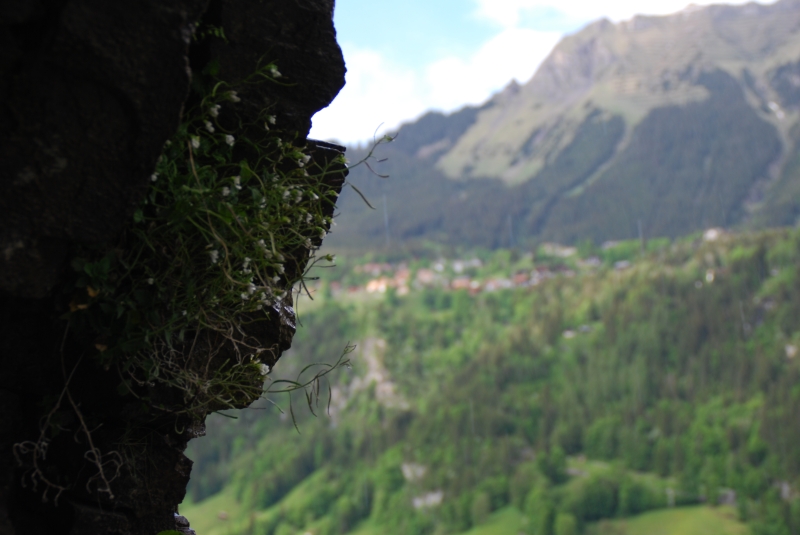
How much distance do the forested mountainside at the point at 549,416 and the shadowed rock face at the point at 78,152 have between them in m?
104

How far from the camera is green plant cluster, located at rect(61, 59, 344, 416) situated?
2.54 metres

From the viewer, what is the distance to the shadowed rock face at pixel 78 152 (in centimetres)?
213

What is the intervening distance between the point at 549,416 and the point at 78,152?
133727mm

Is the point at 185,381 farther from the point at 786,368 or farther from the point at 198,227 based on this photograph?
the point at 786,368

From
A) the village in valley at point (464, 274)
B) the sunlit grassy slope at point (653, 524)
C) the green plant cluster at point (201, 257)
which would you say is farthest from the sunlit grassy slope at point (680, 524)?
the green plant cluster at point (201, 257)

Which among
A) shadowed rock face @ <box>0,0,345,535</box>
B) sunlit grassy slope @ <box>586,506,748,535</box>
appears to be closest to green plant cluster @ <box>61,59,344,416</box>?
shadowed rock face @ <box>0,0,345,535</box>

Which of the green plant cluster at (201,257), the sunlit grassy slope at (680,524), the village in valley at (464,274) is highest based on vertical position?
the village in valley at (464,274)

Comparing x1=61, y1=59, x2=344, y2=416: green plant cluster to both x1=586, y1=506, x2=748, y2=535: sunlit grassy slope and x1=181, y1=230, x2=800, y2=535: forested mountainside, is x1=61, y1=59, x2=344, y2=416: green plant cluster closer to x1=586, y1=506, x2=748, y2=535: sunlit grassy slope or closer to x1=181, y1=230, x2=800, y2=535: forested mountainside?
x1=181, y1=230, x2=800, y2=535: forested mountainside

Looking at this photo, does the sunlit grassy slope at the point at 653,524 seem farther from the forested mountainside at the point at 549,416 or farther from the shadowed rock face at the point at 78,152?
the shadowed rock face at the point at 78,152

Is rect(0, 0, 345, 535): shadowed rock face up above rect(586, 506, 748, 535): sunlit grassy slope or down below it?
below

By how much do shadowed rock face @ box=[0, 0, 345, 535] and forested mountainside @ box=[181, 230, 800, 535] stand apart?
342 ft

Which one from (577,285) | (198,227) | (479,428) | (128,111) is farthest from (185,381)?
(577,285)

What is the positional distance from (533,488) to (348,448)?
37.0 metres

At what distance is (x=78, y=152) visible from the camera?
2.27 m
